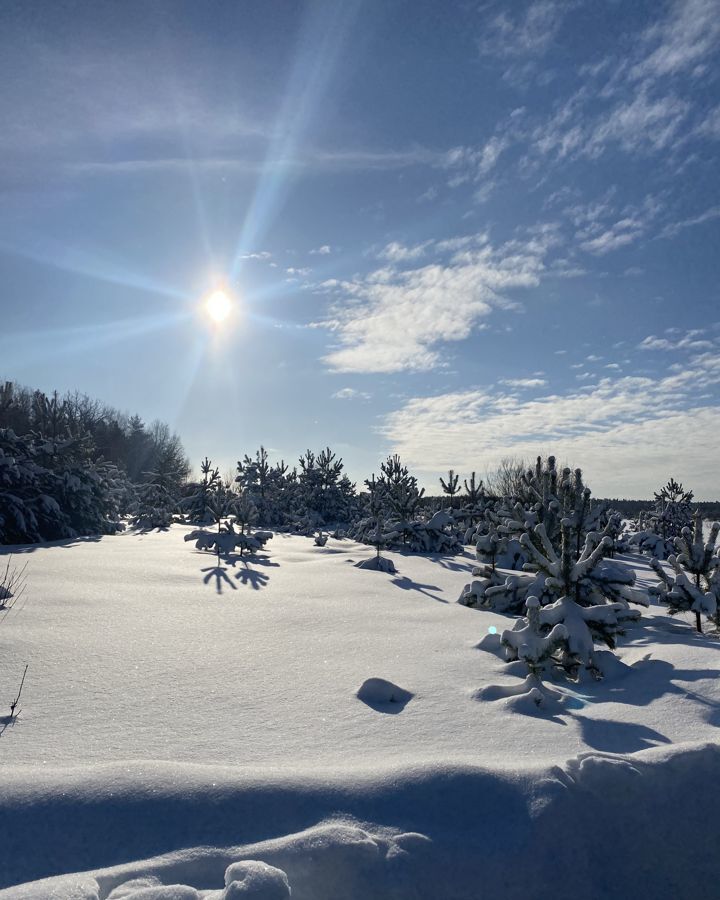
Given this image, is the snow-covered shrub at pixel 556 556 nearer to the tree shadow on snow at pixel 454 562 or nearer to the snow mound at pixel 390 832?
the snow mound at pixel 390 832

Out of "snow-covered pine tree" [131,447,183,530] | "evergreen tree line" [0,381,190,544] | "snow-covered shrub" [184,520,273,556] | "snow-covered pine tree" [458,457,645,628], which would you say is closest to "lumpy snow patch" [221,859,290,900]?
"snow-covered pine tree" [458,457,645,628]

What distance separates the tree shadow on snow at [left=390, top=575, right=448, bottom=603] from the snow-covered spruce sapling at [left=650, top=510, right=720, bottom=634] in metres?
3.30

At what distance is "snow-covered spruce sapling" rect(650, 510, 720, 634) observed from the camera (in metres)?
7.22

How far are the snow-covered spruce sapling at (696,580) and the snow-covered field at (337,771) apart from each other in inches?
75.7

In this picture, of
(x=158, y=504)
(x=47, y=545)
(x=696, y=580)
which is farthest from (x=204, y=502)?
(x=696, y=580)

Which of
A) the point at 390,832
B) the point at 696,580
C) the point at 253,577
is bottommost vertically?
the point at 390,832

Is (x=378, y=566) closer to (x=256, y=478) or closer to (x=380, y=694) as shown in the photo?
(x=380, y=694)

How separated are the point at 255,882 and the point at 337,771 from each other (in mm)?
872

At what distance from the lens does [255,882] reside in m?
1.92

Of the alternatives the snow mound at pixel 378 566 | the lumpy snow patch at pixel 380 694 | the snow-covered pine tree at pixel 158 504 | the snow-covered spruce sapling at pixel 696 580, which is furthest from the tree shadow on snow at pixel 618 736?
the snow-covered pine tree at pixel 158 504

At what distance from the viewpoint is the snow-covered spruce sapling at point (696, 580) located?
23.7 feet

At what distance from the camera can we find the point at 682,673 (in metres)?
4.60

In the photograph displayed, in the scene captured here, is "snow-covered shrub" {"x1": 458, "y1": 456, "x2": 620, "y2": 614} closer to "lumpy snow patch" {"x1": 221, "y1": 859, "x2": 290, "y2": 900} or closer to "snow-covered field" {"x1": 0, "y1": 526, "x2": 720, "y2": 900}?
"snow-covered field" {"x1": 0, "y1": 526, "x2": 720, "y2": 900}

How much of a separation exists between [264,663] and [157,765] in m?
2.17
